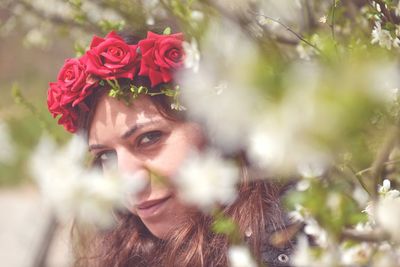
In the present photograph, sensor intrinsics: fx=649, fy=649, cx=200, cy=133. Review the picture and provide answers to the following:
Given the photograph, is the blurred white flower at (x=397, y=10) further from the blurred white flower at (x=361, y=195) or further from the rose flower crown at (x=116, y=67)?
the rose flower crown at (x=116, y=67)

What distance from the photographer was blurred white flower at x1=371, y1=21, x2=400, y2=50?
1036 millimetres

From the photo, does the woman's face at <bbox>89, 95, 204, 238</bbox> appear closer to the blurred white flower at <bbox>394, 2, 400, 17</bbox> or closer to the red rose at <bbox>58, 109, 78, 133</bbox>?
the red rose at <bbox>58, 109, 78, 133</bbox>

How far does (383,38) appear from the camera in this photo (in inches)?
41.9

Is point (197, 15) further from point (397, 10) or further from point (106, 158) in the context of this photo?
point (397, 10)

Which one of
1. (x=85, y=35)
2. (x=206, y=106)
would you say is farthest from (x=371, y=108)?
(x=85, y=35)

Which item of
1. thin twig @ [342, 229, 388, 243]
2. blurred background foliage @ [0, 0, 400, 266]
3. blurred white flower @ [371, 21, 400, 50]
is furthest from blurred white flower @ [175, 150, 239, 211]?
blurred white flower @ [371, 21, 400, 50]

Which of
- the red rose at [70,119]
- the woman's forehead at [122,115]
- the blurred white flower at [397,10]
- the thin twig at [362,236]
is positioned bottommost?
the red rose at [70,119]

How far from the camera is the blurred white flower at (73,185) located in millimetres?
660

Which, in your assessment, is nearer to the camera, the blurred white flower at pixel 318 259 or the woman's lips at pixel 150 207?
the blurred white flower at pixel 318 259

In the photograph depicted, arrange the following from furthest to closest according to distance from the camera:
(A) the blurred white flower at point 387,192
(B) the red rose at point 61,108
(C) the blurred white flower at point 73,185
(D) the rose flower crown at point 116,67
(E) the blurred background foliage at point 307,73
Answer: (B) the red rose at point 61,108
(D) the rose flower crown at point 116,67
(A) the blurred white flower at point 387,192
(C) the blurred white flower at point 73,185
(E) the blurred background foliage at point 307,73

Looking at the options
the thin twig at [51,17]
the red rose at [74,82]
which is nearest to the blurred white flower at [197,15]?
the red rose at [74,82]

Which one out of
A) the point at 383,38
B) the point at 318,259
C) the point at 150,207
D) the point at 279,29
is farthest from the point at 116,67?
the point at 318,259

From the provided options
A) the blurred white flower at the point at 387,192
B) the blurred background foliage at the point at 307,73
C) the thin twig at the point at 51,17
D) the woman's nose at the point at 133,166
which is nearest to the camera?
the blurred background foliage at the point at 307,73

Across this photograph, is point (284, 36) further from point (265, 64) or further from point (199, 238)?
point (265, 64)
